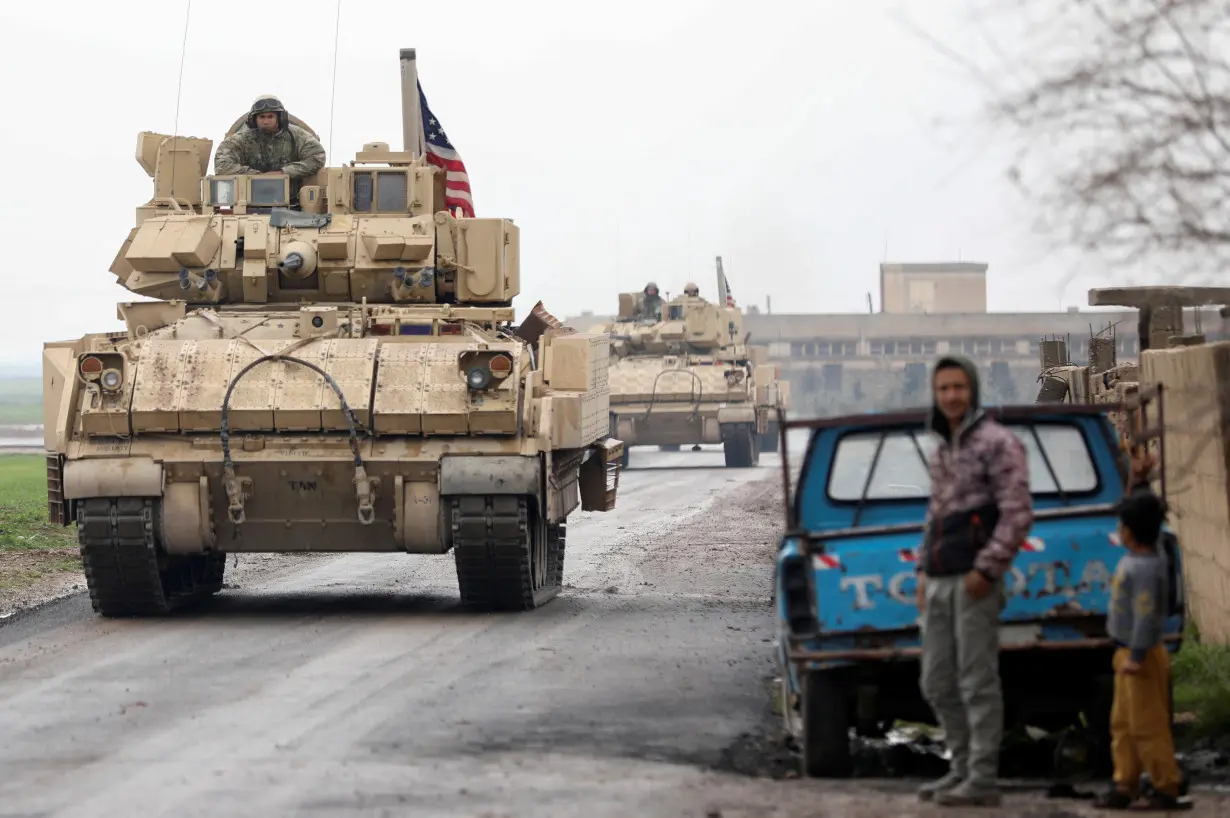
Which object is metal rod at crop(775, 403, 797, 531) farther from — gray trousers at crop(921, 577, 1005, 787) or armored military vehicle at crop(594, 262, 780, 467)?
armored military vehicle at crop(594, 262, 780, 467)

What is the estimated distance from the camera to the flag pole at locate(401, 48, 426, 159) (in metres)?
18.8

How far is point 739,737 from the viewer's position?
872 cm

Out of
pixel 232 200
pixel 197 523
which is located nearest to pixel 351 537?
pixel 197 523

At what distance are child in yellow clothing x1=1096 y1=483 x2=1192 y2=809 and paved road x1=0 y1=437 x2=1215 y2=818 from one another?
1.14 ft

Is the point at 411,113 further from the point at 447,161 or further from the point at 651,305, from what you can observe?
the point at 651,305

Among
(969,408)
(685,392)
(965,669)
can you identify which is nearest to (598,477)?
(969,408)

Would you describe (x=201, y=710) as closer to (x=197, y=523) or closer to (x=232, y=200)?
(x=197, y=523)

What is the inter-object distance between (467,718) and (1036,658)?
2.74 m

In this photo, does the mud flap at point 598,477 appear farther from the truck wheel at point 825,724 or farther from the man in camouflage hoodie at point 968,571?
the man in camouflage hoodie at point 968,571

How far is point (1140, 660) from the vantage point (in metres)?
7.05

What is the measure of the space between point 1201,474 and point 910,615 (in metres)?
3.55

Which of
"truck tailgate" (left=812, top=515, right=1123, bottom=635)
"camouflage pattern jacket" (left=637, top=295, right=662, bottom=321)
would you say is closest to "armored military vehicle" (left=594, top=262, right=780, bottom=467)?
"camouflage pattern jacket" (left=637, top=295, right=662, bottom=321)

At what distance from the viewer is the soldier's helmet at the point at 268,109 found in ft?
54.9

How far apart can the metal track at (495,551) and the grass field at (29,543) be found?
3854 millimetres
